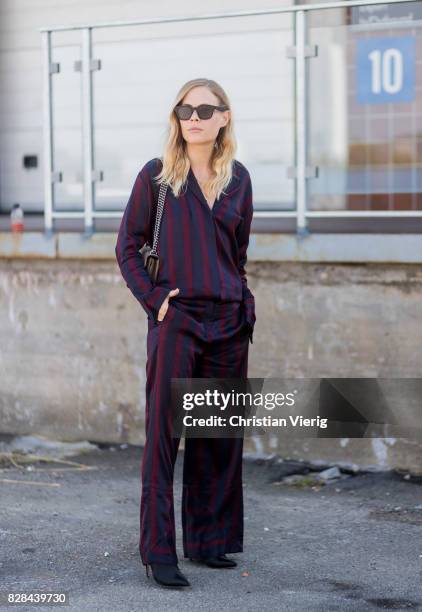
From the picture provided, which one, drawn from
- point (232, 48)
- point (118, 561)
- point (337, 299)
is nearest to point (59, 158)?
point (232, 48)

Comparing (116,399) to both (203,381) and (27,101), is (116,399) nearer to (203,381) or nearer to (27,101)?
(203,381)

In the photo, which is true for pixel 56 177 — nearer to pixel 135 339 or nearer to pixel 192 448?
pixel 135 339

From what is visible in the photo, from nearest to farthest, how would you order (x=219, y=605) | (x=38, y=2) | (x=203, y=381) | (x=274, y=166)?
(x=219, y=605) < (x=203, y=381) < (x=274, y=166) < (x=38, y=2)

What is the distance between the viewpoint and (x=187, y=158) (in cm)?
493

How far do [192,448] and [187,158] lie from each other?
1.18 metres

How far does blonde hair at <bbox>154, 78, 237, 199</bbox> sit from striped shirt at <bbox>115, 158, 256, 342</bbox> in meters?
0.03

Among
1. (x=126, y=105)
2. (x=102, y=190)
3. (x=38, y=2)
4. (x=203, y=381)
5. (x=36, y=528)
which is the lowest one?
(x=36, y=528)

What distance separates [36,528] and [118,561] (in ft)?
2.34

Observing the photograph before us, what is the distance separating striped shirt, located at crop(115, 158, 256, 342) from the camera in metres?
4.83

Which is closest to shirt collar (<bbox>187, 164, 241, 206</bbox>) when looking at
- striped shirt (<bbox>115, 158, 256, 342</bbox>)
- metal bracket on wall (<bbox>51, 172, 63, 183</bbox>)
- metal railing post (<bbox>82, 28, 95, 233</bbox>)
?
striped shirt (<bbox>115, 158, 256, 342</bbox>)

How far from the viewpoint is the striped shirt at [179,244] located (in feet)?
15.8

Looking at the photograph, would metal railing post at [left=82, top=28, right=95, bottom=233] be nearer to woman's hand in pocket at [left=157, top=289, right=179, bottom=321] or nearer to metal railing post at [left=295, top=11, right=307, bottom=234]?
metal railing post at [left=295, top=11, right=307, bottom=234]

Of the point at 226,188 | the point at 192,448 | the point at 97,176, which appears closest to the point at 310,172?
the point at 97,176

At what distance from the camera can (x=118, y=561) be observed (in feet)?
17.0
